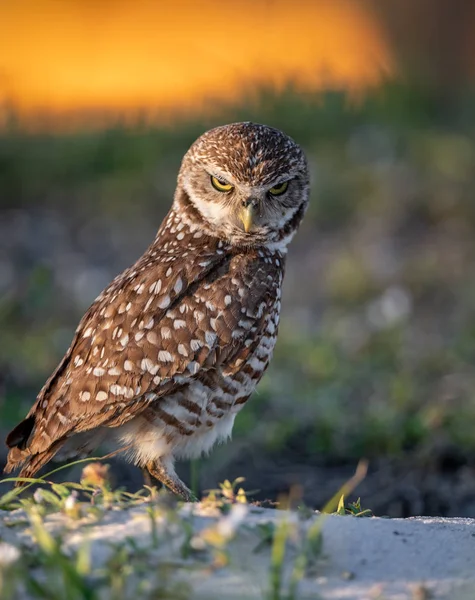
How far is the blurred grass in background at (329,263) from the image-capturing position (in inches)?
202

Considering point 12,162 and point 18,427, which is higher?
point 12,162

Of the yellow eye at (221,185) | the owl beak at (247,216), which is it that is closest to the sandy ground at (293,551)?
the owl beak at (247,216)

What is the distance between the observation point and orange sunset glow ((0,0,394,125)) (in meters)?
9.80

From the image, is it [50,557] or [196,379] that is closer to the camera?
[50,557]

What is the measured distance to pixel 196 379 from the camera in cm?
359

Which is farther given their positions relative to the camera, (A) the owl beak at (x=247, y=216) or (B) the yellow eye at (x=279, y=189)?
(B) the yellow eye at (x=279, y=189)

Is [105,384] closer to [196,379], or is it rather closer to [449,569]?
[196,379]

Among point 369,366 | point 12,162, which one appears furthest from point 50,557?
point 12,162

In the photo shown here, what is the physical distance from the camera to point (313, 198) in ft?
26.6

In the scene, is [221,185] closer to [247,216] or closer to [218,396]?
[247,216]

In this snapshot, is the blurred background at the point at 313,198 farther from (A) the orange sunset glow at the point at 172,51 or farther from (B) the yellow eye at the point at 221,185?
(B) the yellow eye at the point at 221,185

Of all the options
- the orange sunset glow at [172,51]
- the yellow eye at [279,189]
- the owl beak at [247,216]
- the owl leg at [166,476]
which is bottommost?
the owl leg at [166,476]

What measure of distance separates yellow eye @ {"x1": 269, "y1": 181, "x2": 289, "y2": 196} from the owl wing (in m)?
0.31

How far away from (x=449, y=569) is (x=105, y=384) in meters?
1.41
